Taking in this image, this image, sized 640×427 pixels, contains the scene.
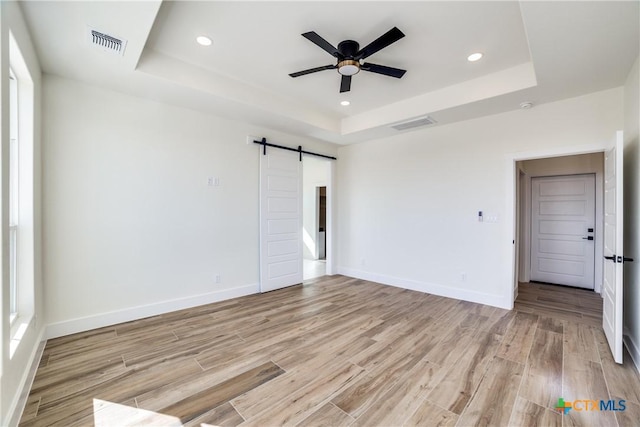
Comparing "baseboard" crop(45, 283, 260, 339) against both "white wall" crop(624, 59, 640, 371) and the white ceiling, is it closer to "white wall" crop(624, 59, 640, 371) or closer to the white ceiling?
the white ceiling

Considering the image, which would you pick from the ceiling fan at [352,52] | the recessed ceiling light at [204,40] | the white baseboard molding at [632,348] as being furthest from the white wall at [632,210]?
the recessed ceiling light at [204,40]

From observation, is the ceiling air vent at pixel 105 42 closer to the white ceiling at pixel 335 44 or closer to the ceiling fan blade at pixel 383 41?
the white ceiling at pixel 335 44

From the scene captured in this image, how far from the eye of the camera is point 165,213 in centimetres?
361

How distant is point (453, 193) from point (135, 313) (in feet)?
15.8

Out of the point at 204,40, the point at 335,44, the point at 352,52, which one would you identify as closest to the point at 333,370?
the point at 352,52

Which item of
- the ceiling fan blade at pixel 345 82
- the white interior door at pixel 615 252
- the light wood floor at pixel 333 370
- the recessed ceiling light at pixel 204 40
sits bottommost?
the light wood floor at pixel 333 370

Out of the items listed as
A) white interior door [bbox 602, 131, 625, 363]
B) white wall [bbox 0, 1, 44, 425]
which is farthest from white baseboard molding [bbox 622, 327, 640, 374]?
white wall [bbox 0, 1, 44, 425]

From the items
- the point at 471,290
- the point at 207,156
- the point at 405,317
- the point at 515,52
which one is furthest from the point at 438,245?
the point at 207,156

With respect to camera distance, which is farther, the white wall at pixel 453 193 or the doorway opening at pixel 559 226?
the doorway opening at pixel 559 226

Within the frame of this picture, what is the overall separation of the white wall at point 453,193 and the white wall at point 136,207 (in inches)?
93.7

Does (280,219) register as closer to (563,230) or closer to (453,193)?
(453,193)

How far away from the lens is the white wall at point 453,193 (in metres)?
3.51

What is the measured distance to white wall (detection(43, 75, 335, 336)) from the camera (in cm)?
294

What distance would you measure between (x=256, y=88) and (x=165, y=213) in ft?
6.80
